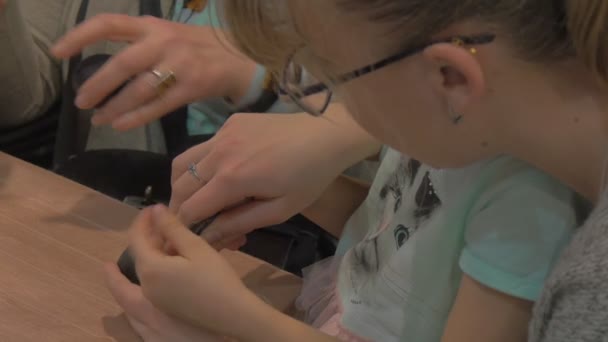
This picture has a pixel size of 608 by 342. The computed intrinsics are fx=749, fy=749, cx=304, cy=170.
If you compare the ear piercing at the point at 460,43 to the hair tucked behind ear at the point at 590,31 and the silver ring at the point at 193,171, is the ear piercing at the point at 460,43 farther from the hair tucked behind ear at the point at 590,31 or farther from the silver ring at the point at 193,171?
the silver ring at the point at 193,171

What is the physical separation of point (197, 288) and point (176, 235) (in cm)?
6

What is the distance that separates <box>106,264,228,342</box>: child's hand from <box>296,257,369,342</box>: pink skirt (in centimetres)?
10

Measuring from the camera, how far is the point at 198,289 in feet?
2.01

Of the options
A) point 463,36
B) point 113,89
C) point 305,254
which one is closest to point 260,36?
point 463,36

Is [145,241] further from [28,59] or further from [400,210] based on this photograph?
[28,59]

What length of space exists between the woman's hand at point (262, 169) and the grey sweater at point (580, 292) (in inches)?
11.2

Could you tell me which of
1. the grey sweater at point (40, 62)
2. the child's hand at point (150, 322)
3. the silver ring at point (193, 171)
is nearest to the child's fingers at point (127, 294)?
the child's hand at point (150, 322)

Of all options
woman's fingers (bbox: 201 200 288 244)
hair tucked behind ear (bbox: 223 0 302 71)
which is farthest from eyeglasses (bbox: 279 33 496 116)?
woman's fingers (bbox: 201 200 288 244)

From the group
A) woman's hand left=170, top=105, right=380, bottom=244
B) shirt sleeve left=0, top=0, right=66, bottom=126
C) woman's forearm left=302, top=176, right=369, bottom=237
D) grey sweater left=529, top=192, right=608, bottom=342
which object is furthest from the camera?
shirt sleeve left=0, top=0, right=66, bottom=126

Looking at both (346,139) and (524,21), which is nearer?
(524,21)

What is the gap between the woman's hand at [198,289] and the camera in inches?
23.9

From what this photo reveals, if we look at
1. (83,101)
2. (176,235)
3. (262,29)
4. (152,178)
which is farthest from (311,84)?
(152,178)

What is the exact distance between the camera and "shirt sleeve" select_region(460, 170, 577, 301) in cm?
53

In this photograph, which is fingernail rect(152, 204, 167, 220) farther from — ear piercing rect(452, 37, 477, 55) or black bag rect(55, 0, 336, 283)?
ear piercing rect(452, 37, 477, 55)
